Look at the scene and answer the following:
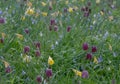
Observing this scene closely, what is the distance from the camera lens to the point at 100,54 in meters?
3.60

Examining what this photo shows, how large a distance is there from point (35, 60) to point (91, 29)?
126 centimetres

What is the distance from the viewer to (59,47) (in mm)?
3537

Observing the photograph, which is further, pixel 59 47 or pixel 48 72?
pixel 59 47

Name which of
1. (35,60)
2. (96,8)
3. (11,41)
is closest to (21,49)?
(11,41)

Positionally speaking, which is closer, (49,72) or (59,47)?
(49,72)

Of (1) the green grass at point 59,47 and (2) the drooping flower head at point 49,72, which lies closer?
(2) the drooping flower head at point 49,72

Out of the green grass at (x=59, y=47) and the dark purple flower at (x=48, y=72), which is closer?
the dark purple flower at (x=48, y=72)

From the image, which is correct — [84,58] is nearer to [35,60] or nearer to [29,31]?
[35,60]

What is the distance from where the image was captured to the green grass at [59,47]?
2.99 m

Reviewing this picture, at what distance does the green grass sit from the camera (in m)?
2.99

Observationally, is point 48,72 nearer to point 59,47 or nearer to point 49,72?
point 49,72

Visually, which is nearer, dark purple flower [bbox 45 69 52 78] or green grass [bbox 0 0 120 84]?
dark purple flower [bbox 45 69 52 78]

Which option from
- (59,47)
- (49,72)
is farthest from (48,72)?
(59,47)

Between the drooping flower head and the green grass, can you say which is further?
the green grass
